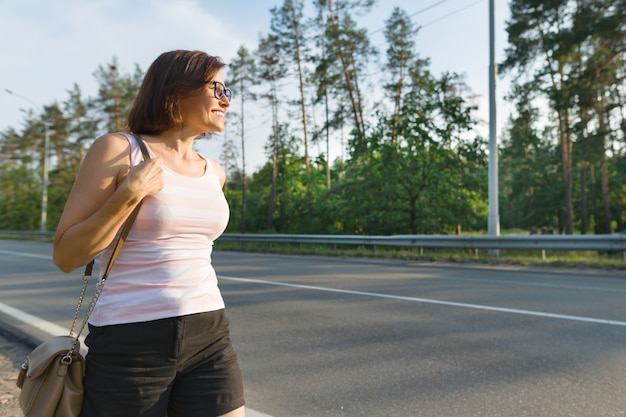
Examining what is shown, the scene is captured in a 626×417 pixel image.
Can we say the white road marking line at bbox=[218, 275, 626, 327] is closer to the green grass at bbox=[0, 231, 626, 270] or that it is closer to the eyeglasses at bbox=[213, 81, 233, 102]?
the eyeglasses at bbox=[213, 81, 233, 102]

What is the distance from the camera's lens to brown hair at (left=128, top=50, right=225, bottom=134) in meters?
1.70

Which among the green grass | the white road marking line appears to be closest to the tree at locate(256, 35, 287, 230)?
the green grass

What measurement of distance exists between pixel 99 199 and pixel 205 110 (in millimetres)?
499

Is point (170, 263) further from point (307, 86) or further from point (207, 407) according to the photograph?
point (307, 86)

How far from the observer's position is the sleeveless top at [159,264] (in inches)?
60.6

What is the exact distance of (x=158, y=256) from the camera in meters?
1.57

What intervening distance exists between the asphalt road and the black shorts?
5.58 ft

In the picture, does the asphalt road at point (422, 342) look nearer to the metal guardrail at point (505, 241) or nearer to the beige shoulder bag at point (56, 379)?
the beige shoulder bag at point (56, 379)

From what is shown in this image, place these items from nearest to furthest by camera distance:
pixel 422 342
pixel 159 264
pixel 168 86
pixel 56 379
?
1. pixel 56 379
2. pixel 159 264
3. pixel 168 86
4. pixel 422 342

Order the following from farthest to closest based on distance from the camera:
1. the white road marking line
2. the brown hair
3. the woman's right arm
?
the white road marking line → the brown hair → the woman's right arm

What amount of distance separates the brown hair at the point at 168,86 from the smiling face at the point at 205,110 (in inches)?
0.8

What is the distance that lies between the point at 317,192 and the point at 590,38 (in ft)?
53.1

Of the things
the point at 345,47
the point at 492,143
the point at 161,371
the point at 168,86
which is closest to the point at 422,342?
the point at 161,371

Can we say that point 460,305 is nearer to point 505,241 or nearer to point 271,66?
point 505,241
